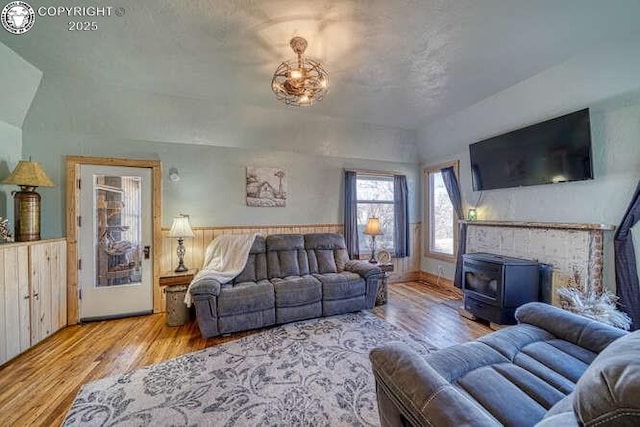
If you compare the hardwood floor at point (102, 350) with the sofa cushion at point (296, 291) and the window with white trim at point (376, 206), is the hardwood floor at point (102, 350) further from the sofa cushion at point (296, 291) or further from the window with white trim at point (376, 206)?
the window with white trim at point (376, 206)

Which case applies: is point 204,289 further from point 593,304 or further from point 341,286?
point 593,304

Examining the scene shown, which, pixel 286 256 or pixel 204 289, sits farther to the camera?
pixel 286 256

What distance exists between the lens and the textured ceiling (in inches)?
79.1

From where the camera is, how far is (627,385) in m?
0.61

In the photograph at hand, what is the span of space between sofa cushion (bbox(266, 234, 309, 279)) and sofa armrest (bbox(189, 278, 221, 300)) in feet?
2.83

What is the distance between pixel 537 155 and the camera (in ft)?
10.3

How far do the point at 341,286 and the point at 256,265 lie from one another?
1.22 metres

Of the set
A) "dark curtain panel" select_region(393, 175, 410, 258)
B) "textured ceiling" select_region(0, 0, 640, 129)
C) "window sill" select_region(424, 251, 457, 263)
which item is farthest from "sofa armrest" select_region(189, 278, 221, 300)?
"window sill" select_region(424, 251, 457, 263)

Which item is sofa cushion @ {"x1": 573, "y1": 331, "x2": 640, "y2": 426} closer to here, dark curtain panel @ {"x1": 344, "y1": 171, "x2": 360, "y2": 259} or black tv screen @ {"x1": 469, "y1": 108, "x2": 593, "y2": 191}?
black tv screen @ {"x1": 469, "y1": 108, "x2": 593, "y2": 191}

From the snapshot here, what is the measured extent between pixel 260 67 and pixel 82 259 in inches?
129

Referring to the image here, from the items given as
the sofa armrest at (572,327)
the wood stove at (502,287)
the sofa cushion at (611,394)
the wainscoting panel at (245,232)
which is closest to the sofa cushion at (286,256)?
the wainscoting panel at (245,232)

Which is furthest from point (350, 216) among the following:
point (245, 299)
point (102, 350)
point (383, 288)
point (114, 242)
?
point (102, 350)

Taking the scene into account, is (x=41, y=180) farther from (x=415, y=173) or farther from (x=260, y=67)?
(x=415, y=173)

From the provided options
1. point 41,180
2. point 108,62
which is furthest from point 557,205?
point 41,180
